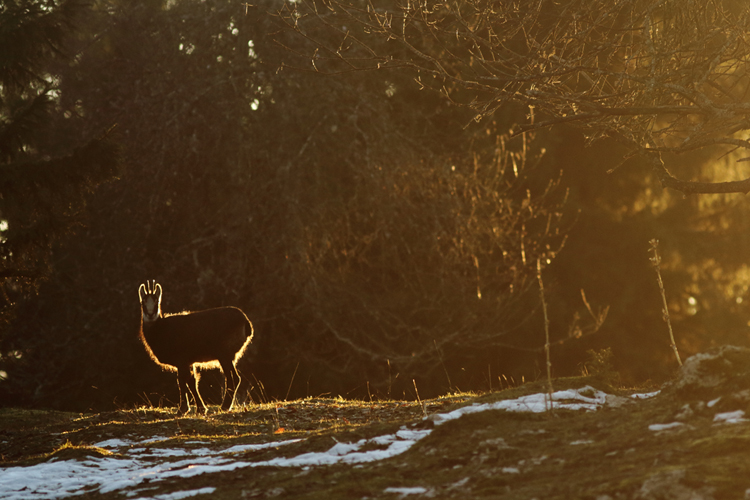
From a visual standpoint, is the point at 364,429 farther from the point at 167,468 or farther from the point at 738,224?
the point at 738,224

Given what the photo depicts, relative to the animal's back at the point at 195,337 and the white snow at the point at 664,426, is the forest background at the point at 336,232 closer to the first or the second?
the animal's back at the point at 195,337

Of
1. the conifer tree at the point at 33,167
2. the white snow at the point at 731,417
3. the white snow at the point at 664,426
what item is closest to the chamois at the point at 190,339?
the conifer tree at the point at 33,167

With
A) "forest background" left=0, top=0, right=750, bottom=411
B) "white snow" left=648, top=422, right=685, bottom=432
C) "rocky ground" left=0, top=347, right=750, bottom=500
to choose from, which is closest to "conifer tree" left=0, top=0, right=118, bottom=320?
"forest background" left=0, top=0, right=750, bottom=411

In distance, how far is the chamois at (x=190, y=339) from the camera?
1250 centimetres

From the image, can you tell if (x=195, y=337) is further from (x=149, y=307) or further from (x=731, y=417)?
(x=731, y=417)

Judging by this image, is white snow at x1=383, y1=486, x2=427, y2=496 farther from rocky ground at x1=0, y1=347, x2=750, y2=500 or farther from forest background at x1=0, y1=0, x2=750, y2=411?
forest background at x1=0, y1=0, x2=750, y2=411

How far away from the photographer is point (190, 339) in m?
12.6

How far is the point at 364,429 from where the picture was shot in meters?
6.49

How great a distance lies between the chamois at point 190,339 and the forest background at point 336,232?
678cm

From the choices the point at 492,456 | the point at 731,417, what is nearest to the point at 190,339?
the point at 492,456

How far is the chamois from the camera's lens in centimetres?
1250

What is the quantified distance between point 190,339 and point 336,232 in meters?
7.90

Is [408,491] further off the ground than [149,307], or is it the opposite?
[149,307]

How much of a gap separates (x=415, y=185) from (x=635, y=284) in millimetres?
7535
